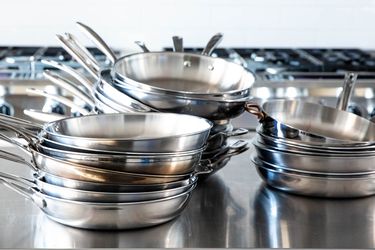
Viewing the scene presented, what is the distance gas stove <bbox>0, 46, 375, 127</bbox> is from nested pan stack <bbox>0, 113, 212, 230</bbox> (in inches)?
45.8

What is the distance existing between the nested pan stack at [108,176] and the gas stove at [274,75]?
1163 millimetres

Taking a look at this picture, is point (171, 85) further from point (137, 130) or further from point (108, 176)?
point (108, 176)

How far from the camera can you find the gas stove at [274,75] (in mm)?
2074

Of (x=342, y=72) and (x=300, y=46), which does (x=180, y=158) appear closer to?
(x=342, y=72)

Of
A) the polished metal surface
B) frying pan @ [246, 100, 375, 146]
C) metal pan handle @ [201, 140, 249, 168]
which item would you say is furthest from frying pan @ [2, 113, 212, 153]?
frying pan @ [246, 100, 375, 146]

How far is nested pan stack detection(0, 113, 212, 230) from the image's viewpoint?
795mm

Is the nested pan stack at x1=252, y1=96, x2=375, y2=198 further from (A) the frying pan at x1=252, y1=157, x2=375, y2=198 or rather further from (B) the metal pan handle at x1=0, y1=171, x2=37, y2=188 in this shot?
(B) the metal pan handle at x1=0, y1=171, x2=37, y2=188

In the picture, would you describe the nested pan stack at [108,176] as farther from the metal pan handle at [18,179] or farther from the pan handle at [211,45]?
the pan handle at [211,45]

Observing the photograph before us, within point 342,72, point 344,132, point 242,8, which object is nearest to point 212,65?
point 344,132

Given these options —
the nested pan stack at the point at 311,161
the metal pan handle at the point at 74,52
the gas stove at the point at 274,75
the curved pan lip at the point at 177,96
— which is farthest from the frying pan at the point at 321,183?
the gas stove at the point at 274,75

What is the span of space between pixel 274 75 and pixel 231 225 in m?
1.38

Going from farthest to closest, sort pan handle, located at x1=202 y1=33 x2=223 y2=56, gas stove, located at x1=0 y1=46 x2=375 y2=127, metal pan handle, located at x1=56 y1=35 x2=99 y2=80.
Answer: gas stove, located at x1=0 y1=46 x2=375 y2=127 < pan handle, located at x1=202 y1=33 x2=223 y2=56 < metal pan handle, located at x1=56 y1=35 x2=99 y2=80

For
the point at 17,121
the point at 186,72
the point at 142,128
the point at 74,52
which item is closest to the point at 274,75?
the point at 186,72

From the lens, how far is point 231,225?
0.87 metres
